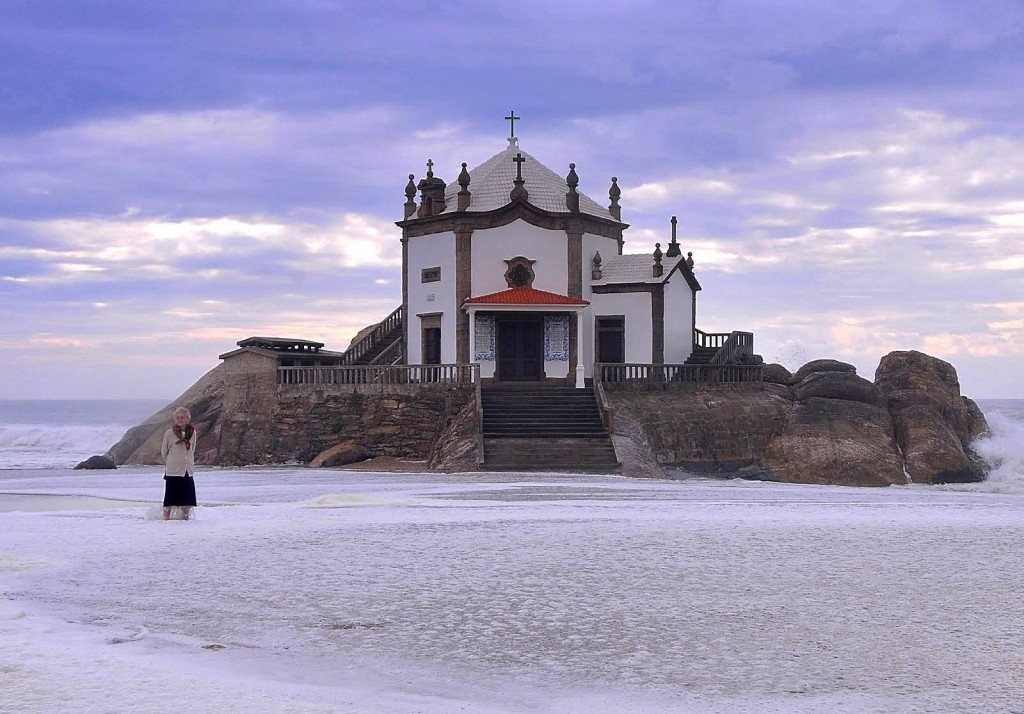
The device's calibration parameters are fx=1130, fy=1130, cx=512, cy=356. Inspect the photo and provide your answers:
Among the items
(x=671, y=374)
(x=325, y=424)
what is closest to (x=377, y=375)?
(x=325, y=424)

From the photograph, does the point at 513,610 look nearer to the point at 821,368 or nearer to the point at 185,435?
the point at 185,435

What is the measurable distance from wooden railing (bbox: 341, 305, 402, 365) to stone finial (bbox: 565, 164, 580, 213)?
24.1 ft

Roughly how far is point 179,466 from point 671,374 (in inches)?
781

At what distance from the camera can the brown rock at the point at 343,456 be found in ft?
96.6

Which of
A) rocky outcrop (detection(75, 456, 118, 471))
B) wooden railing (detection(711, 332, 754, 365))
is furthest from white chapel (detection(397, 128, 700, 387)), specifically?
rocky outcrop (detection(75, 456, 118, 471))

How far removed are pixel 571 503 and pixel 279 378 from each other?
A: 16571 mm

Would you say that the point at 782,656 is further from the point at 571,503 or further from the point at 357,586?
the point at 571,503

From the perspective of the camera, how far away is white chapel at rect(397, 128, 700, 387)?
110ft

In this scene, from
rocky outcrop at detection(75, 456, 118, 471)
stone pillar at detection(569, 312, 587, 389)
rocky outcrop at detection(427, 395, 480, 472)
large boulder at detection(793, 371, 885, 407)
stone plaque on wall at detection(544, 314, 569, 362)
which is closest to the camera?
rocky outcrop at detection(427, 395, 480, 472)

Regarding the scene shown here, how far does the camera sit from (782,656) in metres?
7.79

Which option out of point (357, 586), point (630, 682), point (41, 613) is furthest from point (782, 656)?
point (41, 613)

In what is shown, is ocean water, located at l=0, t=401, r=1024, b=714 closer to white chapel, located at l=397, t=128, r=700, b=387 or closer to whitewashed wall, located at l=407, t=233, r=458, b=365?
white chapel, located at l=397, t=128, r=700, b=387

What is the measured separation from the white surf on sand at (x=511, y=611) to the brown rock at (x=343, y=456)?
524 inches

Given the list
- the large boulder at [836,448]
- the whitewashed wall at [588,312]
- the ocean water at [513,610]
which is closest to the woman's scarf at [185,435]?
the ocean water at [513,610]
